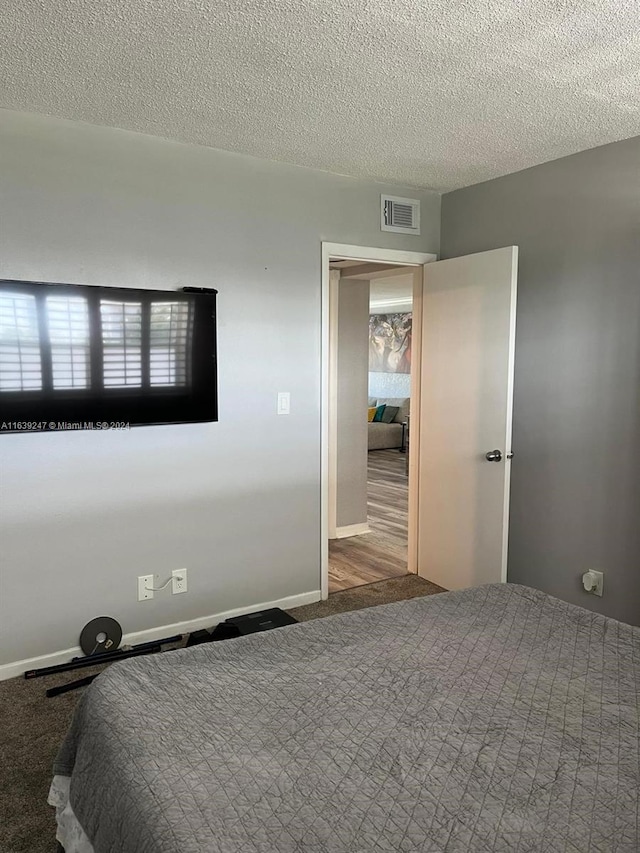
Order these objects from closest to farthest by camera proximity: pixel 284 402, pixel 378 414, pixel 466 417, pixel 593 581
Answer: pixel 593 581
pixel 284 402
pixel 466 417
pixel 378 414

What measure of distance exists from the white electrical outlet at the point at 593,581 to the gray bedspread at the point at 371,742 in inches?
49.7

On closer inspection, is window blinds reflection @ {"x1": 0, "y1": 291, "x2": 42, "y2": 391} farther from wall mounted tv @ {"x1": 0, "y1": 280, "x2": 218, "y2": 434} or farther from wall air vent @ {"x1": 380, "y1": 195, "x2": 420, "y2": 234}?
wall air vent @ {"x1": 380, "y1": 195, "x2": 420, "y2": 234}

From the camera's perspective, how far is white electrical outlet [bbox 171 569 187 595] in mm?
3211

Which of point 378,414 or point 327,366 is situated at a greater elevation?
point 327,366

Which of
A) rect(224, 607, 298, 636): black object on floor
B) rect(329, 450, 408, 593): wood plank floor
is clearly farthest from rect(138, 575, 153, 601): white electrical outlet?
rect(329, 450, 408, 593): wood plank floor

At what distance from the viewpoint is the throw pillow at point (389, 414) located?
1037 cm

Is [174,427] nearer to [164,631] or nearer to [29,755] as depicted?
[164,631]

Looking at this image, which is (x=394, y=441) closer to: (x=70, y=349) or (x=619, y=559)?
(x=619, y=559)

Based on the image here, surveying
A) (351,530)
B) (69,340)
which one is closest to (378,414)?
(351,530)

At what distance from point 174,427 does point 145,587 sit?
806mm

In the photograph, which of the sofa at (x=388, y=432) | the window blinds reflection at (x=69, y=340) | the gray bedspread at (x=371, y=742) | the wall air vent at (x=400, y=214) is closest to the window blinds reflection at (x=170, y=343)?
the window blinds reflection at (x=69, y=340)

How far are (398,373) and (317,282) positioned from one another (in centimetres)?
750

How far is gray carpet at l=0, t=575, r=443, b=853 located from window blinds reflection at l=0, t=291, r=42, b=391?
1287mm

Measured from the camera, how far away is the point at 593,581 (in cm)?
315
